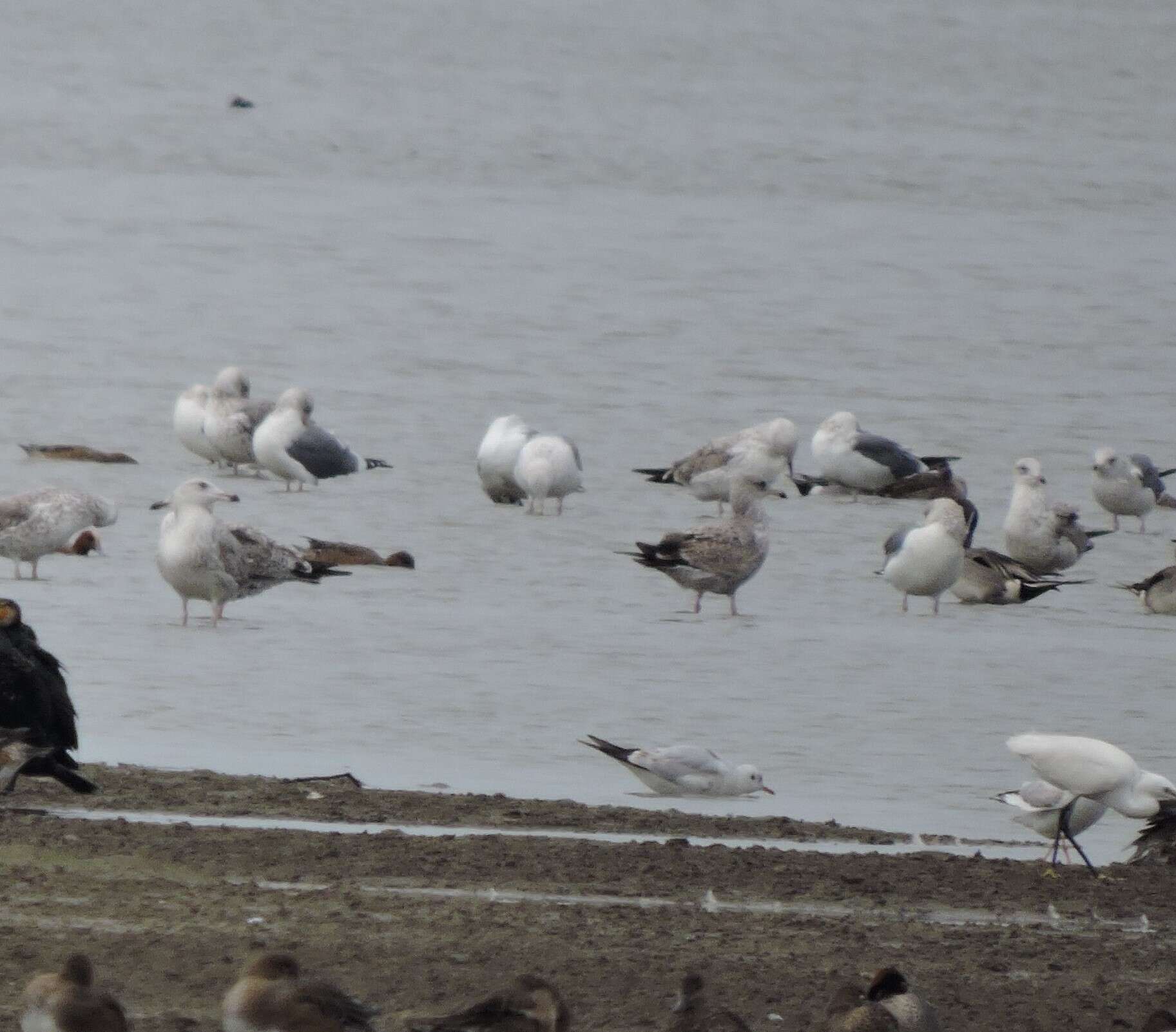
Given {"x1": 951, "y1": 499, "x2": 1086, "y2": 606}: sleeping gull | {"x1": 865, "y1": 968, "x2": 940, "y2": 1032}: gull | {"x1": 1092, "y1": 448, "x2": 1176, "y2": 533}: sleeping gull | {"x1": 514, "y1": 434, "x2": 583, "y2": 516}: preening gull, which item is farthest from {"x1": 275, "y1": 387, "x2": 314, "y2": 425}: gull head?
{"x1": 865, "y1": 968, "x2": 940, "y2": 1032}: gull

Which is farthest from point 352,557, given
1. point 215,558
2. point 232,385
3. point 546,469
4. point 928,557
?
point 232,385

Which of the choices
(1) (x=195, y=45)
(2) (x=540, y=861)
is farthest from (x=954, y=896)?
(1) (x=195, y=45)

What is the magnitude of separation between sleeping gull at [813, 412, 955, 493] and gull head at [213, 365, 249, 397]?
399cm

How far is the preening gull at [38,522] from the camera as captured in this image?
12281 mm

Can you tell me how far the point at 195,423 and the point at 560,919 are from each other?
36.6 ft

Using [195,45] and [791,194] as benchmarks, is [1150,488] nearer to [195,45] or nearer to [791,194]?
[791,194]

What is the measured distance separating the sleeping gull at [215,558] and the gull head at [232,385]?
4338 millimetres

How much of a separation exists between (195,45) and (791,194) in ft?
47.4

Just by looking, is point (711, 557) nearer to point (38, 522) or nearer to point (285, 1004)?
point (38, 522)

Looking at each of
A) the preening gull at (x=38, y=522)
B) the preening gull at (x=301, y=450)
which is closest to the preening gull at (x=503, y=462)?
the preening gull at (x=301, y=450)

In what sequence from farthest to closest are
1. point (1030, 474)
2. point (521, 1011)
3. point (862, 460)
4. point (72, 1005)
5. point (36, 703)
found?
point (862, 460), point (1030, 474), point (36, 703), point (521, 1011), point (72, 1005)

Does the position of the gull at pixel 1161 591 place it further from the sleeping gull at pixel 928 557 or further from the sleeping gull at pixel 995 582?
the sleeping gull at pixel 928 557

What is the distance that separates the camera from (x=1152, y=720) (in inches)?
384

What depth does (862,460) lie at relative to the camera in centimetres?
1573
